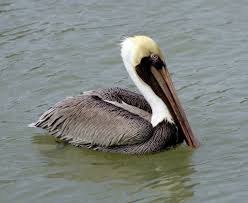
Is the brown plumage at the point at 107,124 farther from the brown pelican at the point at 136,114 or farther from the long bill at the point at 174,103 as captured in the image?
the long bill at the point at 174,103

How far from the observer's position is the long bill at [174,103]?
27.9 feet

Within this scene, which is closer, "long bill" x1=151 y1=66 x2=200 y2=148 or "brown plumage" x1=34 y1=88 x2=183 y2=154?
A: "long bill" x1=151 y1=66 x2=200 y2=148

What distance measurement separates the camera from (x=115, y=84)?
1025cm

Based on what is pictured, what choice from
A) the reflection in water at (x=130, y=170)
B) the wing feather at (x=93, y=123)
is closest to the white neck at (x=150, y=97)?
the wing feather at (x=93, y=123)

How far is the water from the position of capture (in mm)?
7848

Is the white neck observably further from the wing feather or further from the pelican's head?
the wing feather

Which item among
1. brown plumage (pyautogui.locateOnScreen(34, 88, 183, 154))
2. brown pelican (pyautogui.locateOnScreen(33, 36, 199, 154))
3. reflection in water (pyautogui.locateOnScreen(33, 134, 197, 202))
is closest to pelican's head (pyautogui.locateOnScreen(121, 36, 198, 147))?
brown pelican (pyautogui.locateOnScreen(33, 36, 199, 154))

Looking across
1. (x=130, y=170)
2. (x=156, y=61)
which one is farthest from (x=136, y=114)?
(x=130, y=170)

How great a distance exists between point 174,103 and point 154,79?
1.08ft

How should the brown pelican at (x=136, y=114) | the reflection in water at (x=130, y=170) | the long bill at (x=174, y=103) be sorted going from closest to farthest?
1. the reflection in water at (x=130, y=170)
2. the long bill at (x=174, y=103)
3. the brown pelican at (x=136, y=114)

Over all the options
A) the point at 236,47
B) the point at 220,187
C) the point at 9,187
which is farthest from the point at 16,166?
the point at 236,47

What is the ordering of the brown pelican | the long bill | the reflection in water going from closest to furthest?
the reflection in water < the long bill < the brown pelican

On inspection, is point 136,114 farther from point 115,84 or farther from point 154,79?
point 115,84

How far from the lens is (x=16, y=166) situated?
8500mm
